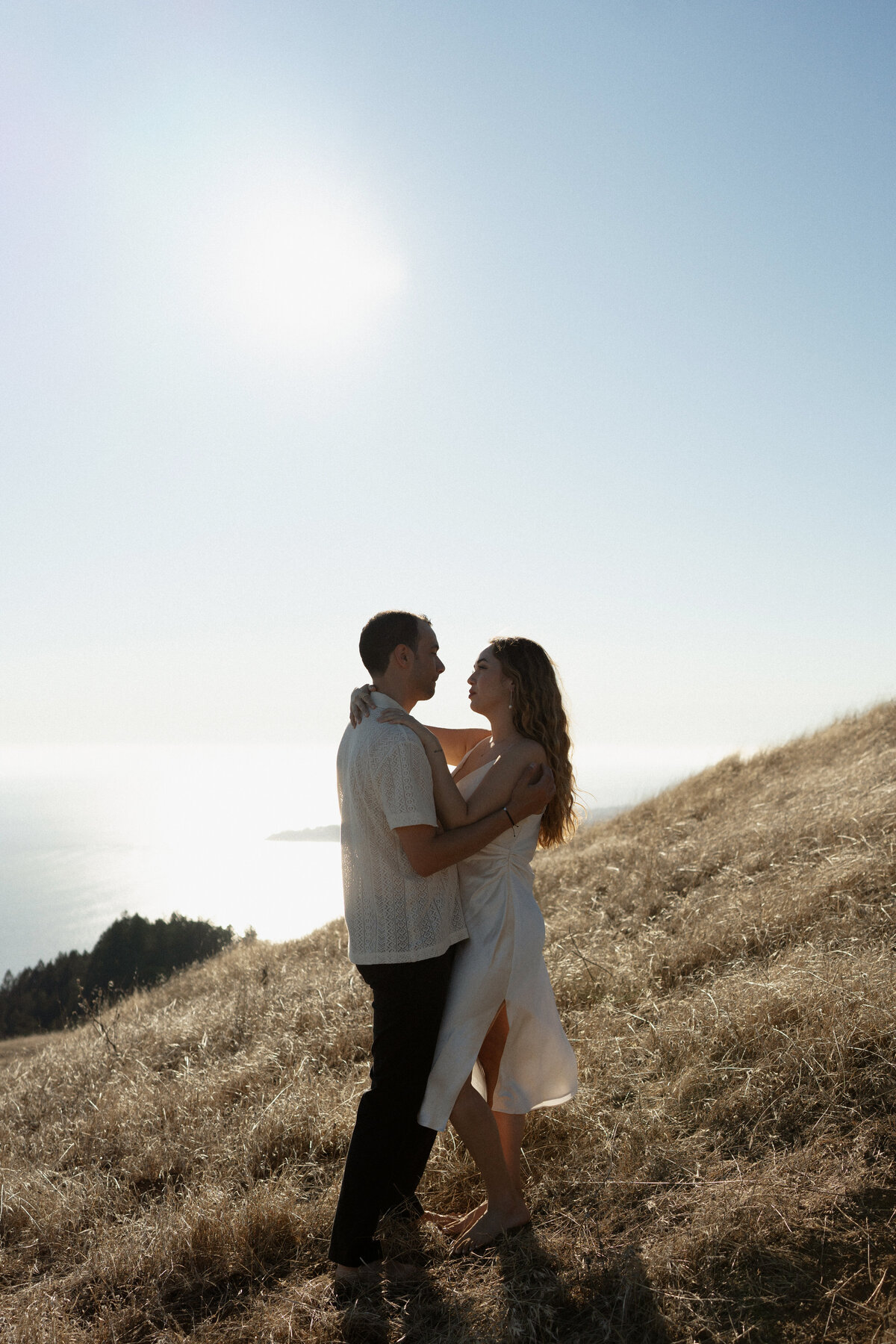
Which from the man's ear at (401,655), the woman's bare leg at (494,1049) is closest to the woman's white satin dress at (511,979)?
the woman's bare leg at (494,1049)

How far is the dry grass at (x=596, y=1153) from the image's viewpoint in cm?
280

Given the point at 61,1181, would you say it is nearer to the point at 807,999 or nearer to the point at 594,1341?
the point at 594,1341

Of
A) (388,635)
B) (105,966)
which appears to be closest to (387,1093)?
(388,635)

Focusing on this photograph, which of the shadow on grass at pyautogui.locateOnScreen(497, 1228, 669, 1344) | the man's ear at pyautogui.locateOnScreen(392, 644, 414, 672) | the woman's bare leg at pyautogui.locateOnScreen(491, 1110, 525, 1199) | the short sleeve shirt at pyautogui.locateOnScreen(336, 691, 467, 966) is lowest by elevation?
the shadow on grass at pyautogui.locateOnScreen(497, 1228, 669, 1344)

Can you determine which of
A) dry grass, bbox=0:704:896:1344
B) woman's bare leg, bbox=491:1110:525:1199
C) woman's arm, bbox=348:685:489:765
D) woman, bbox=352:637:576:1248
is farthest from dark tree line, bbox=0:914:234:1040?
woman, bbox=352:637:576:1248

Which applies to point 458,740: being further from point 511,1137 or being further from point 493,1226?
point 493,1226

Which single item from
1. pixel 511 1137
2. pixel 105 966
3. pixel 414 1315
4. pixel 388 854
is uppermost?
pixel 388 854

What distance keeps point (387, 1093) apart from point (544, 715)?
1.71m

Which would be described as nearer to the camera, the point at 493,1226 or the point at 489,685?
the point at 493,1226

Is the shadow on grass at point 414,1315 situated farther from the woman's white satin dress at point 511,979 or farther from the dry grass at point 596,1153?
the woman's white satin dress at point 511,979

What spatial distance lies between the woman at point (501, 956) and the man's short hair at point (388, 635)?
18 cm

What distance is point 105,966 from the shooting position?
1656cm

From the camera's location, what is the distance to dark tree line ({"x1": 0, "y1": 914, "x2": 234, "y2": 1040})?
15.1 metres

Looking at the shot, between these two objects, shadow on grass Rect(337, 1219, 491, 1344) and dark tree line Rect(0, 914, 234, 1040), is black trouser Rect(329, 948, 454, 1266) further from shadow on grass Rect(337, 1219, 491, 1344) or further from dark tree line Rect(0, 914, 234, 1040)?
dark tree line Rect(0, 914, 234, 1040)
